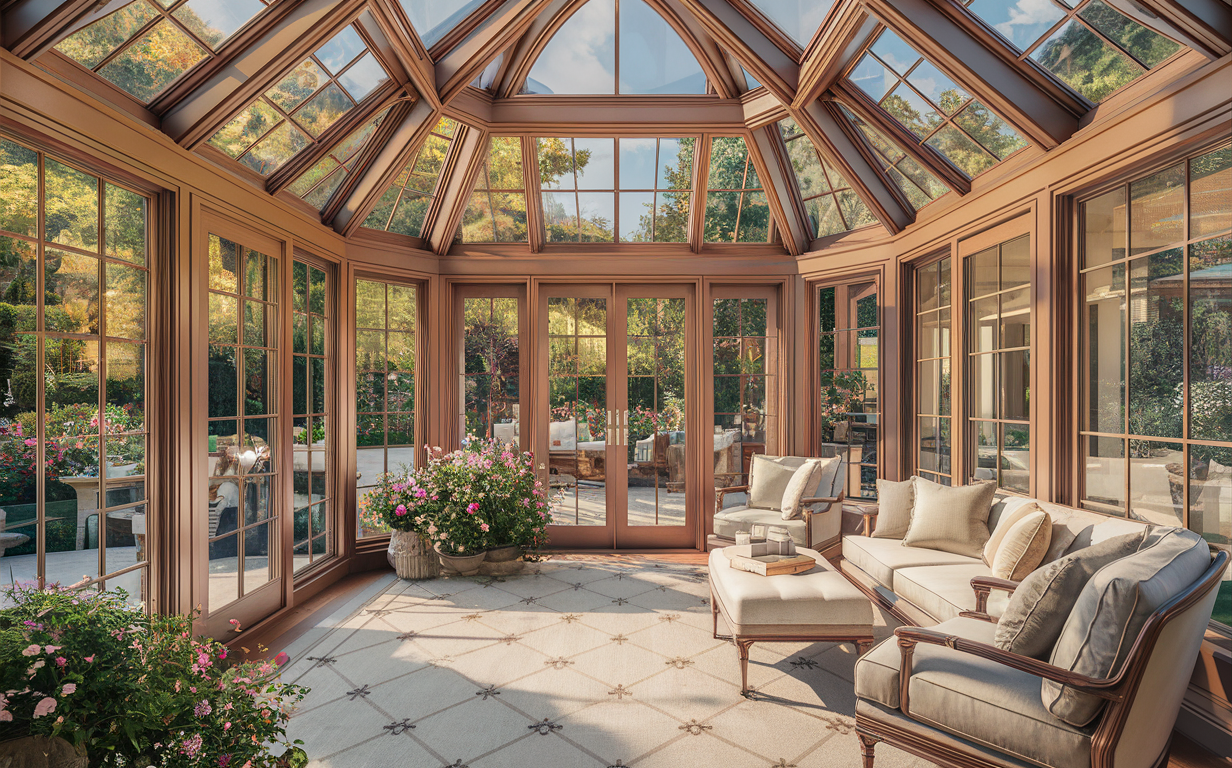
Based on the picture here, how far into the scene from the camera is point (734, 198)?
5.55 metres

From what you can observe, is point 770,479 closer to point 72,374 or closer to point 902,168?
point 902,168

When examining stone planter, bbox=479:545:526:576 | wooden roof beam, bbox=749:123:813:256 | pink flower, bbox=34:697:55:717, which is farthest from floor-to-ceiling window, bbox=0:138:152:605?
wooden roof beam, bbox=749:123:813:256

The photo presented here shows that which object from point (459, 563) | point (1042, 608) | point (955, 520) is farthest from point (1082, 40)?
point (459, 563)

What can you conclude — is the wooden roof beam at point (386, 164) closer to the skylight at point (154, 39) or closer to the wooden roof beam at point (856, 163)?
the skylight at point (154, 39)

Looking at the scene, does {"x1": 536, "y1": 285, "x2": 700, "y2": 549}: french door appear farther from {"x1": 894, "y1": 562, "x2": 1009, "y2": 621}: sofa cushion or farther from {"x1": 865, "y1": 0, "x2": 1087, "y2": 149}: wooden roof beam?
{"x1": 865, "y1": 0, "x2": 1087, "y2": 149}: wooden roof beam

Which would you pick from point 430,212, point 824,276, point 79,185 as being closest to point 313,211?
point 430,212

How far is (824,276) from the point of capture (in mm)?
5539

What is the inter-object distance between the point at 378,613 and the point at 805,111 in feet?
14.3

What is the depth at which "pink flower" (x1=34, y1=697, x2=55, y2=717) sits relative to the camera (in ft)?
4.39

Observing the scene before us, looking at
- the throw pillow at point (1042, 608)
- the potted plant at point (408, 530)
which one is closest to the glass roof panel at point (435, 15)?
the potted plant at point (408, 530)

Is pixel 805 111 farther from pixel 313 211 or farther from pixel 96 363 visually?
pixel 96 363

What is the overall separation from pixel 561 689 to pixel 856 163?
397 centimetres

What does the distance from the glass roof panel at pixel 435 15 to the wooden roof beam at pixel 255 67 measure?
0.53m

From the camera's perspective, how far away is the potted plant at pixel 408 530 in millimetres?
4855
